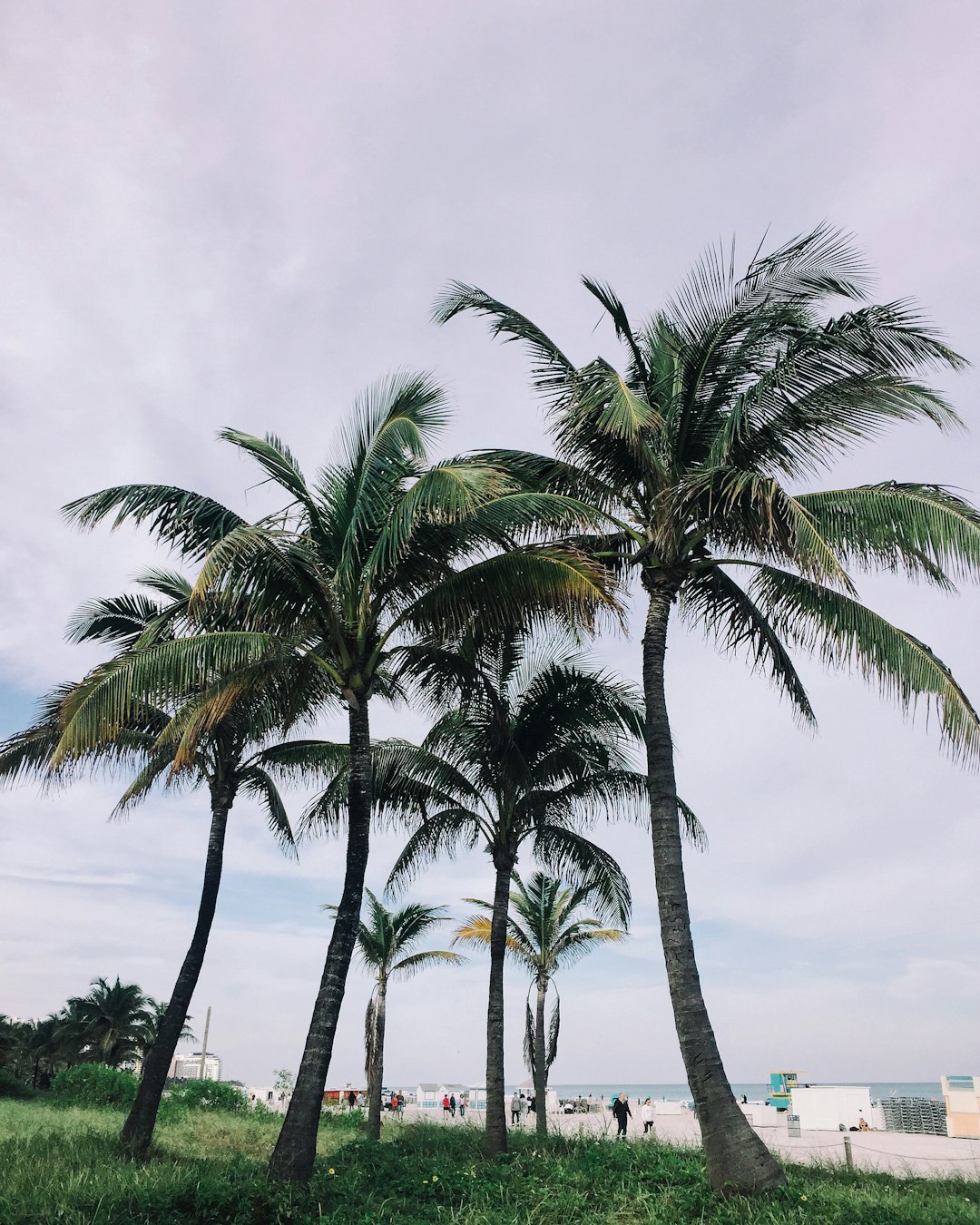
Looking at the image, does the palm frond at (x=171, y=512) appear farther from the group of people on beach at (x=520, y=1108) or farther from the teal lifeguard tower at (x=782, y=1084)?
the teal lifeguard tower at (x=782, y=1084)

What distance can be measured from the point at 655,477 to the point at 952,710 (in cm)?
445

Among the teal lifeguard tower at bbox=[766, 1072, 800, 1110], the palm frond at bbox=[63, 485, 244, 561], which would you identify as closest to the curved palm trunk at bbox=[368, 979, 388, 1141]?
the palm frond at bbox=[63, 485, 244, 561]

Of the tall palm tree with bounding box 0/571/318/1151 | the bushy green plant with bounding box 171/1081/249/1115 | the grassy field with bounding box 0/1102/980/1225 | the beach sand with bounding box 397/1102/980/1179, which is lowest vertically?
the grassy field with bounding box 0/1102/980/1225

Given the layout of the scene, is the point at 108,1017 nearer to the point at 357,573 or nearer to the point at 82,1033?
the point at 82,1033

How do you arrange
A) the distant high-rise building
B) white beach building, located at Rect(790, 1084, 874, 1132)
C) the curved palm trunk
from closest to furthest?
the curved palm trunk → white beach building, located at Rect(790, 1084, 874, 1132) → the distant high-rise building

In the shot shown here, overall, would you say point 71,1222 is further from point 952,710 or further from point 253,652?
point 952,710

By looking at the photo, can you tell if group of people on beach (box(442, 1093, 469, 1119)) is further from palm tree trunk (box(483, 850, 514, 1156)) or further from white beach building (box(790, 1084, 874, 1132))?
palm tree trunk (box(483, 850, 514, 1156))

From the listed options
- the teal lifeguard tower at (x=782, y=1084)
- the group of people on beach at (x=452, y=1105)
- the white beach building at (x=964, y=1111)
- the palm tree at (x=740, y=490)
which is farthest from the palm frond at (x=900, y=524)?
the teal lifeguard tower at (x=782, y=1084)

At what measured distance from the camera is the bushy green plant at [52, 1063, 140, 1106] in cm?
2570

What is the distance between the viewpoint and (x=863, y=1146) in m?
21.0

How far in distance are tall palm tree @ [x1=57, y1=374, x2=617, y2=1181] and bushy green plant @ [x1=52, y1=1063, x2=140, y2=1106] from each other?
1857cm

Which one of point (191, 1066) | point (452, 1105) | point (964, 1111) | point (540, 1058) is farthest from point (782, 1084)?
point (191, 1066)

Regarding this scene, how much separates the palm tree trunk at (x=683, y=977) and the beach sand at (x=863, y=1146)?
5304 millimetres

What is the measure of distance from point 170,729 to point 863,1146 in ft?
60.4
